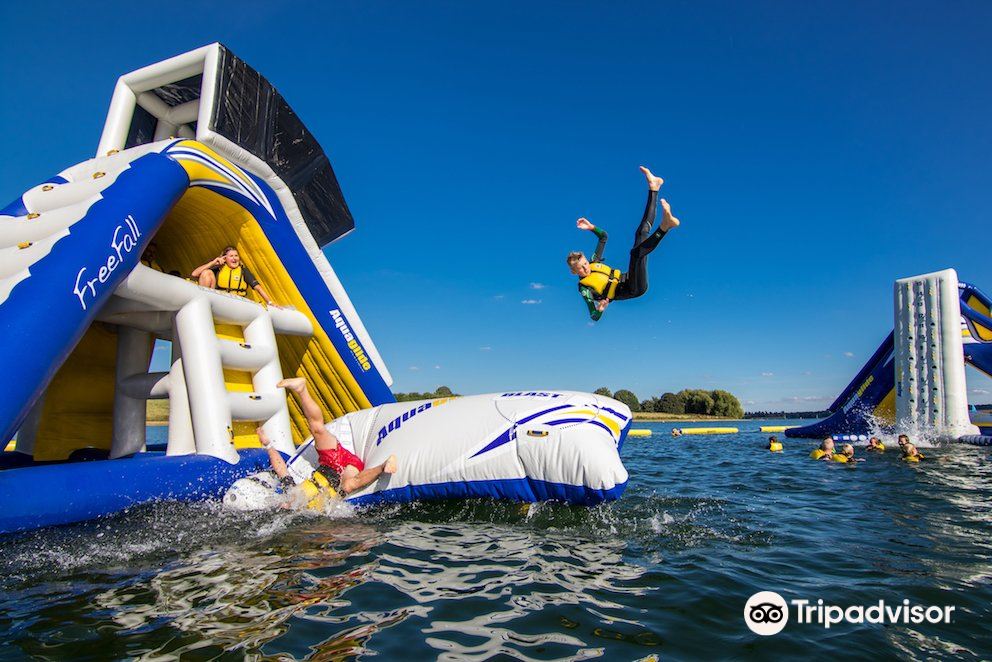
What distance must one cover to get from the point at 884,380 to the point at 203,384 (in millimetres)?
18644

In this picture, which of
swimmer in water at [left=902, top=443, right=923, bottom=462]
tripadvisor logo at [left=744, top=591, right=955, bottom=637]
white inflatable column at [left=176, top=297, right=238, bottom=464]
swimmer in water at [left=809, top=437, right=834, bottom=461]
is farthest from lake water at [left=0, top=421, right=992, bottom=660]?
swimmer in water at [left=809, top=437, right=834, bottom=461]

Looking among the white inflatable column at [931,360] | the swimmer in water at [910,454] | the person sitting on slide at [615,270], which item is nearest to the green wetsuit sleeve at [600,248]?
the person sitting on slide at [615,270]

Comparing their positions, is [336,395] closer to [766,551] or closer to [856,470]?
[766,551]

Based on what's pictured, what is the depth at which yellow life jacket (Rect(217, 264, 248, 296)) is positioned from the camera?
7.98 meters

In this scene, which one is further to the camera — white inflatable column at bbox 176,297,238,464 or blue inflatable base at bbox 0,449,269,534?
white inflatable column at bbox 176,297,238,464

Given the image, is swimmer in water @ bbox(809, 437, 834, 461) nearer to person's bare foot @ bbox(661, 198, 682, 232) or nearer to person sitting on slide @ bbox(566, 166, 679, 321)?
person sitting on slide @ bbox(566, 166, 679, 321)

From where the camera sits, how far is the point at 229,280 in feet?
26.2

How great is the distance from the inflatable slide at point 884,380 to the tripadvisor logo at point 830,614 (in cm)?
1521

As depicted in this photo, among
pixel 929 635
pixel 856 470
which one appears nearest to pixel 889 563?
pixel 929 635

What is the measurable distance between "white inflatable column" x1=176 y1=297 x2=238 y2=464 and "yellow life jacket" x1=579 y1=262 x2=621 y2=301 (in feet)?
14.9

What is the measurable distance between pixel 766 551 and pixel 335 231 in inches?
333

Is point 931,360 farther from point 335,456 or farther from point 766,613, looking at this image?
point 335,456

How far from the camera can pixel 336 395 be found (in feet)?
30.7

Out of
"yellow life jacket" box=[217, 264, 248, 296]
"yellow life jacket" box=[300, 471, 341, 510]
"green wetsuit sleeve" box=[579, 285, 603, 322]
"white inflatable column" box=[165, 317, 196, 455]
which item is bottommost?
"yellow life jacket" box=[300, 471, 341, 510]
